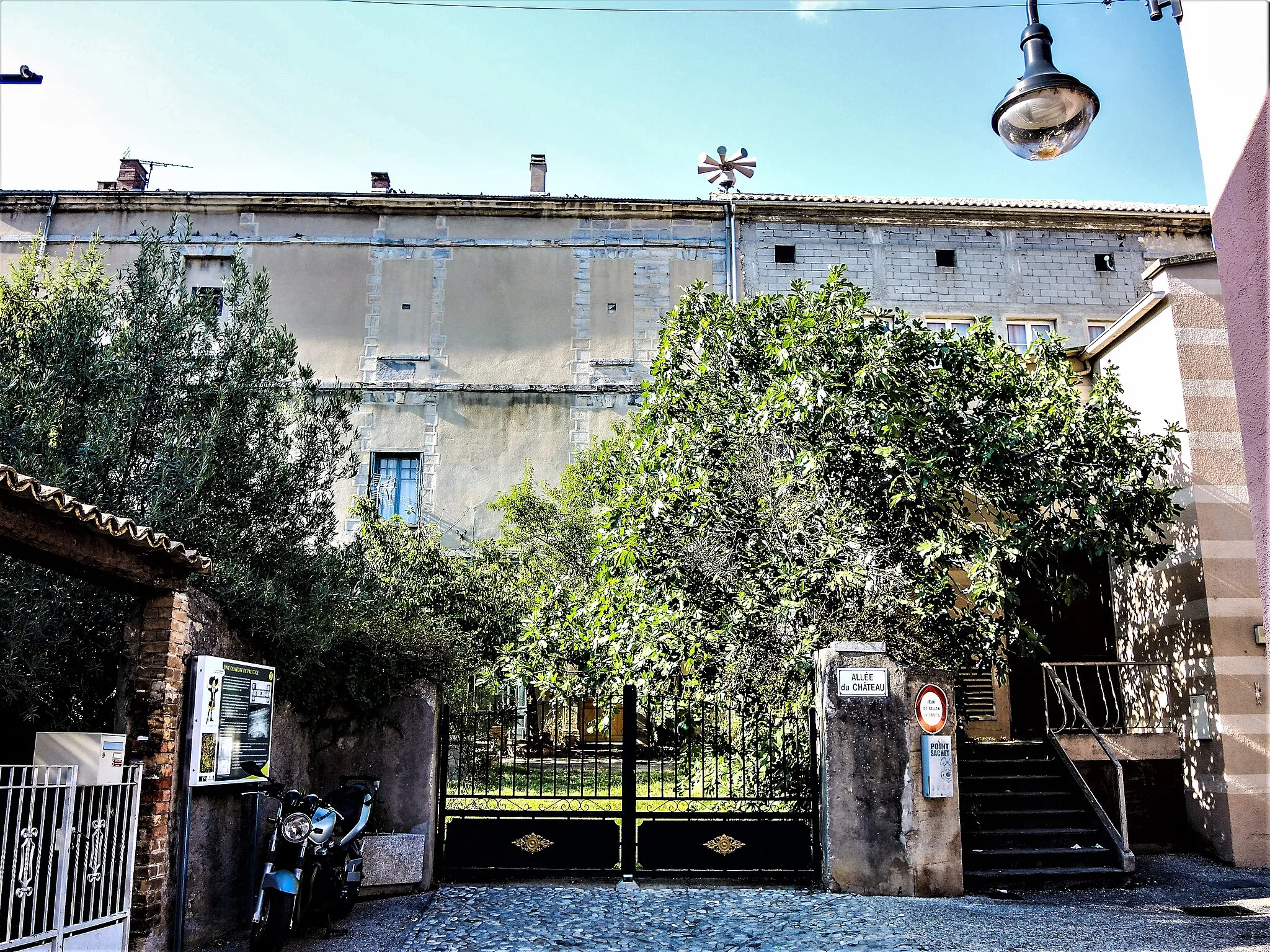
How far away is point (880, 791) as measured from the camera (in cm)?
867

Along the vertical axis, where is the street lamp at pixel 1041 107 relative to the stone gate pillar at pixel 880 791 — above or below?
above

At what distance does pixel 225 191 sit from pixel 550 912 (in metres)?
16.9

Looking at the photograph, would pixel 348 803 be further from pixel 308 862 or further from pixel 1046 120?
pixel 1046 120

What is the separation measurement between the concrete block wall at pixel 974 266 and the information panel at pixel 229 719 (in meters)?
14.7

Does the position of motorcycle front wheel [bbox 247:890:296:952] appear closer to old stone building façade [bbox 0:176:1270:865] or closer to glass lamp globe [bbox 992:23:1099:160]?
glass lamp globe [bbox 992:23:1099:160]

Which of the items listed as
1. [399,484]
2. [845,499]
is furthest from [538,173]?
[845,499]

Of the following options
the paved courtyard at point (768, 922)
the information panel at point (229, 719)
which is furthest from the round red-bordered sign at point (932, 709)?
the information panel at point (229, 719)

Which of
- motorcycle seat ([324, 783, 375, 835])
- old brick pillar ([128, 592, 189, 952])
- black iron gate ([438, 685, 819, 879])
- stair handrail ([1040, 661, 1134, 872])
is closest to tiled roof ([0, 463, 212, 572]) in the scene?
old brick pillar ([128, 592, 189, 952])

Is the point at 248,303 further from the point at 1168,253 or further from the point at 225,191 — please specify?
the point at 1168,253

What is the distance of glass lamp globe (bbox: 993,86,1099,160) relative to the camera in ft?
17.7

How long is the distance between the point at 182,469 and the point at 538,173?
16.0 m

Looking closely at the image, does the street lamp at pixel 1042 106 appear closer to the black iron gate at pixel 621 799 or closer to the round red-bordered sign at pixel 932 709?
the round red-bordered sign at pixel 932 709

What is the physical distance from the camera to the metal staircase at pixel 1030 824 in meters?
9.52

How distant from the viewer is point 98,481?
23.5ft
